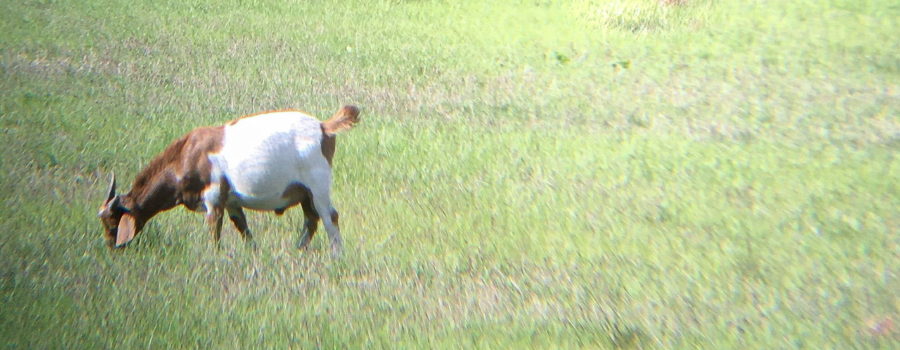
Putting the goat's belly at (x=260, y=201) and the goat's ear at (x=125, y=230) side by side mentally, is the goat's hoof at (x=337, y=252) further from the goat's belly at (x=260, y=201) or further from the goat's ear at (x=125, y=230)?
the goat's ear at (x=125, y=230)

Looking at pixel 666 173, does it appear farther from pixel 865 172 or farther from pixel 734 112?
pixel 734 112

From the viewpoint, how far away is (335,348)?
17.9 feet

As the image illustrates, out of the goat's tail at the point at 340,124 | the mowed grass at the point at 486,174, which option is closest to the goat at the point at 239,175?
the goat's tail at the point at 340,124

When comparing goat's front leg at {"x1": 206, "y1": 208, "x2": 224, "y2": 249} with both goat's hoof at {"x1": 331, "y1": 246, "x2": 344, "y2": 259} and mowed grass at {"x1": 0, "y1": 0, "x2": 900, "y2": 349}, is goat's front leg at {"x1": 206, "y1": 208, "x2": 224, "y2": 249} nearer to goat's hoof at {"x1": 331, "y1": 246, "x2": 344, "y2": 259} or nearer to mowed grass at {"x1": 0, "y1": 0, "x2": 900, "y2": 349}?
mowed grass at {"x1": 0, "y1": 0, "x2": 900, "y2": 349}

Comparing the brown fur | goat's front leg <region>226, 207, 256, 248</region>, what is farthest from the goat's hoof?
the brown fur

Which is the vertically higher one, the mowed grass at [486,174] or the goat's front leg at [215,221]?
the goat's front leg at [215,221]

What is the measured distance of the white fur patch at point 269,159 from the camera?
21.4 feet

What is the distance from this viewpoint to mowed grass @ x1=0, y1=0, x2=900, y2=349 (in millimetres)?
5941

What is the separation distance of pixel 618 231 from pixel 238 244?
266 centimetres

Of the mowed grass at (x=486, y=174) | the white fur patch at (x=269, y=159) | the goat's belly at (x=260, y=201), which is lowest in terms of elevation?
the mowed grass at (x=486, y=174)

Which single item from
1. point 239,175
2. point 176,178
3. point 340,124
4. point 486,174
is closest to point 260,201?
point 239,175

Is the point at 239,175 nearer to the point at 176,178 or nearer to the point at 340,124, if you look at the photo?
the point at 176,178

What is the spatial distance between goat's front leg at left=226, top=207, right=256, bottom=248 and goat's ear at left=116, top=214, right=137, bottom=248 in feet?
1.96

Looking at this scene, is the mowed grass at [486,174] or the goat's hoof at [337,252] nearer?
the mowed grass at [486,174]
